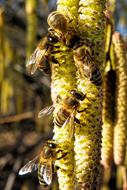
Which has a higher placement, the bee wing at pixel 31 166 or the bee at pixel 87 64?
the bee at pixel 87 64

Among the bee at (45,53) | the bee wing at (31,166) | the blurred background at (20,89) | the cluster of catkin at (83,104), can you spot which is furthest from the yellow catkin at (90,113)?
the blurred background at (20,89)

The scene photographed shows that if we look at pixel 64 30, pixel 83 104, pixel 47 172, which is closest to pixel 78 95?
pixel 83 104

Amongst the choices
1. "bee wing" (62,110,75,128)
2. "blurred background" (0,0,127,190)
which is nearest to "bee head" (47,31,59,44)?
"bee wing" (62,110,75,128)

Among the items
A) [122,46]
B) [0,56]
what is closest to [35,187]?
[0,56]

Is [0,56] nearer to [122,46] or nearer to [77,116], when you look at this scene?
[122,46]

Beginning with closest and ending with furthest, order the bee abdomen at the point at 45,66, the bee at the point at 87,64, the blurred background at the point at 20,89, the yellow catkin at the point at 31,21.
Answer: the bee at the point at 87,64, the bee abdomen at the point at 45,66, the yellow catkin at the point at 31,21, the blurred background at the point at 20,89

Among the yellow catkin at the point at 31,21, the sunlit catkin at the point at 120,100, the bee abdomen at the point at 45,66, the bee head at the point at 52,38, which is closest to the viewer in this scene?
the bee head at the point at 52,38

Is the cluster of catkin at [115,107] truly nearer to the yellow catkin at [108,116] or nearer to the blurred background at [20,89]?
the yellow catkin at [108,116]
